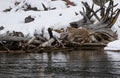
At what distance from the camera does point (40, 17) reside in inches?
1617

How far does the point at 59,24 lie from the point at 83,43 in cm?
685

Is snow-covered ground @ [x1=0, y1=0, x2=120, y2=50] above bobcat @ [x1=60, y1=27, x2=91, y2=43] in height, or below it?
below

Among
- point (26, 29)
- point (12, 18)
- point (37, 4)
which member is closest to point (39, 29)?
point (26, 29)

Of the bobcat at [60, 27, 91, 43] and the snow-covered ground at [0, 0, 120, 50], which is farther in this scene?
the snow-covered ground at [0, 0, 120, 50]

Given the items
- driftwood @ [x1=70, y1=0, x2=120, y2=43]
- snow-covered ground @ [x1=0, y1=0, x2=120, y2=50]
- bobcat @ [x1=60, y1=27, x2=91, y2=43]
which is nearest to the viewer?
bobcat @ [x1=60, y1=27, x2=91, y2=43]

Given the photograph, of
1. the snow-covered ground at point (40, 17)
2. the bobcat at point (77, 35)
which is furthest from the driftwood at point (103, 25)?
the snow-covered ground at point (40, 17)

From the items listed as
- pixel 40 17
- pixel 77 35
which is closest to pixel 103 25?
pixel 77 35

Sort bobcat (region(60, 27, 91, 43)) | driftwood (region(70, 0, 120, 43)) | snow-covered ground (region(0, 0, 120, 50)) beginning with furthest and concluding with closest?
snow-covered ground (region(0, 0, 120, 50)), driftwood (region(70, 0, 120, 43)), bobcat (region(60, 27, 91, 43))

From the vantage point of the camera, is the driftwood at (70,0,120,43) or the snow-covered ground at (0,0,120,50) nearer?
the driftwood at (70,0,120,43)

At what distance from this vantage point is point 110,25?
3494cm

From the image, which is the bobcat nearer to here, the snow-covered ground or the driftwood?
the driftwood

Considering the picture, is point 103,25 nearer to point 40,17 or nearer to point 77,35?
point 77,35

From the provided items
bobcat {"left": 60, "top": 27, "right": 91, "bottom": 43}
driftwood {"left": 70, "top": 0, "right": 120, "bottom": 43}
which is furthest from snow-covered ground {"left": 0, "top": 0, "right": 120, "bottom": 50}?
bobcat {"left": 60, "top": 27, "right": 91, "bottom": 43}

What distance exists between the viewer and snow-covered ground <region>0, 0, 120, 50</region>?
37.5m
